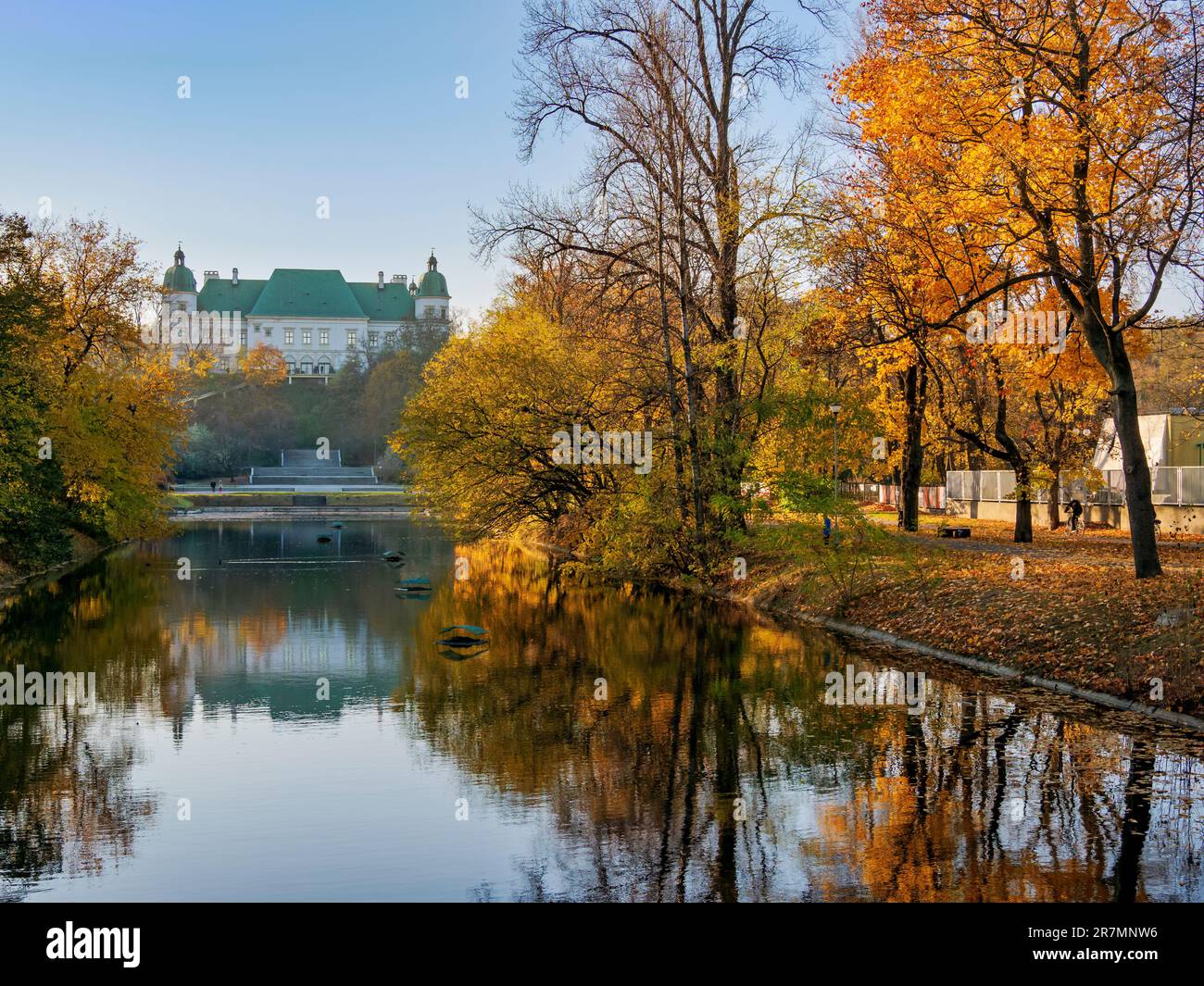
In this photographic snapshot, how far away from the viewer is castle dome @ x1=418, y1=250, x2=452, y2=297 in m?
181

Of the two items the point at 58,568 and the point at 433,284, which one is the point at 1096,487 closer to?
the point at 58,568

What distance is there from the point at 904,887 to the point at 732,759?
4.75 meters

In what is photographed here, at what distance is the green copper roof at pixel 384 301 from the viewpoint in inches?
6973

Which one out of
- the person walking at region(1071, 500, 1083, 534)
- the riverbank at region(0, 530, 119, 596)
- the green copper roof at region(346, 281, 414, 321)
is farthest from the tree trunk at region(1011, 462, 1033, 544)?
the green copper roof at region(346, 281, 414, 321)

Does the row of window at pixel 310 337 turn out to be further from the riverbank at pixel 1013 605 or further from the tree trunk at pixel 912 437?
the riverbank at pixel 1013 605

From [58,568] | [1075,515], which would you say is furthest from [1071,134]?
[58,568]

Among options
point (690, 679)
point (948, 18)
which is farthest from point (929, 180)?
point (690, 679)

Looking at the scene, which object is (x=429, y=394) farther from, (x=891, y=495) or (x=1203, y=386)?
(x=891, y=495)

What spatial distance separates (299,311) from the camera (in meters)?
170

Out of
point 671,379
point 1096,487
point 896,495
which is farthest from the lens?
point 896,495

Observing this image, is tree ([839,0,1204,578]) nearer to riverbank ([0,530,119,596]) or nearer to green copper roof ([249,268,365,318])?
riverbank ([0,530,119,596])

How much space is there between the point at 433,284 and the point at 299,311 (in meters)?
20.8

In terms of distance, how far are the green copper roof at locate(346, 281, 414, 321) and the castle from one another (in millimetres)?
130

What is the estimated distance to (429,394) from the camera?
37969 millimetres
